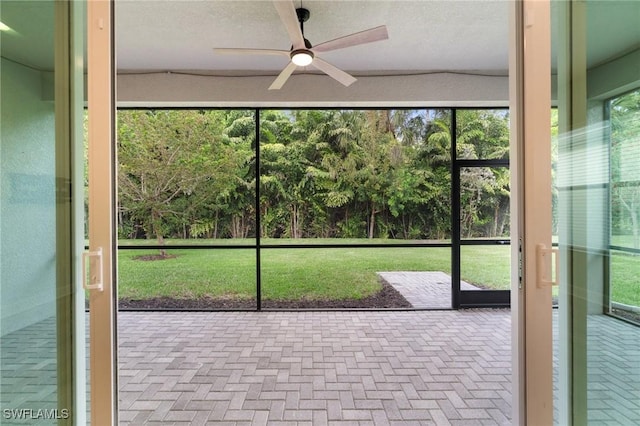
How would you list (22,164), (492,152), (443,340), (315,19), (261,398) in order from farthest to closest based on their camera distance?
(492,152) → (443,340) → (315,19) → (261,398) → (22,164)

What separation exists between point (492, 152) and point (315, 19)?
292 cm

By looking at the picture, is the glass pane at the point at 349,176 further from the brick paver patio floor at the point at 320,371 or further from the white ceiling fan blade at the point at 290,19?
the white ceiling fan blade at the point at 290,19

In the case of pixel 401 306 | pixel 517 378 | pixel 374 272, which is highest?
pixel 517 378

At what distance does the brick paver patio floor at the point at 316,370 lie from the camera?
1935 mm

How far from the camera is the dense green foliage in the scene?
4500 millimetres

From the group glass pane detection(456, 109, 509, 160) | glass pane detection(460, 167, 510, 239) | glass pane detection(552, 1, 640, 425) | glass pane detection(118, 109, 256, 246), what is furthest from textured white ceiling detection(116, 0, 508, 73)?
glass pane detection(552, 1, 640, 425)

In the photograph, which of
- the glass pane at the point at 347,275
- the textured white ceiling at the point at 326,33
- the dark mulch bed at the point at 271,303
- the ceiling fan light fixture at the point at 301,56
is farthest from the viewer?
the glass pane at the point at 347,275

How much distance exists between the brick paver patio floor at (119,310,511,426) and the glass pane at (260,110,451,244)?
151 centimetres

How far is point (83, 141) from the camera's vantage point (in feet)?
3.77

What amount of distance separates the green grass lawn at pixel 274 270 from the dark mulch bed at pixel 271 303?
97mm

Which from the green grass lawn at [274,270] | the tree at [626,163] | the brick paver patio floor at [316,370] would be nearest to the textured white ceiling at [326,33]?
the tree at [626,163]

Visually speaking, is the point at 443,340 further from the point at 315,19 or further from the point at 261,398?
the point at 315,19

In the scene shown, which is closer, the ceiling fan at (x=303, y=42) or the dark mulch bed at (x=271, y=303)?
the ceiling fan at (x=303, y=42)

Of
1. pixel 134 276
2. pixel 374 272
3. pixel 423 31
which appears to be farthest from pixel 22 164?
pixel 374 272
